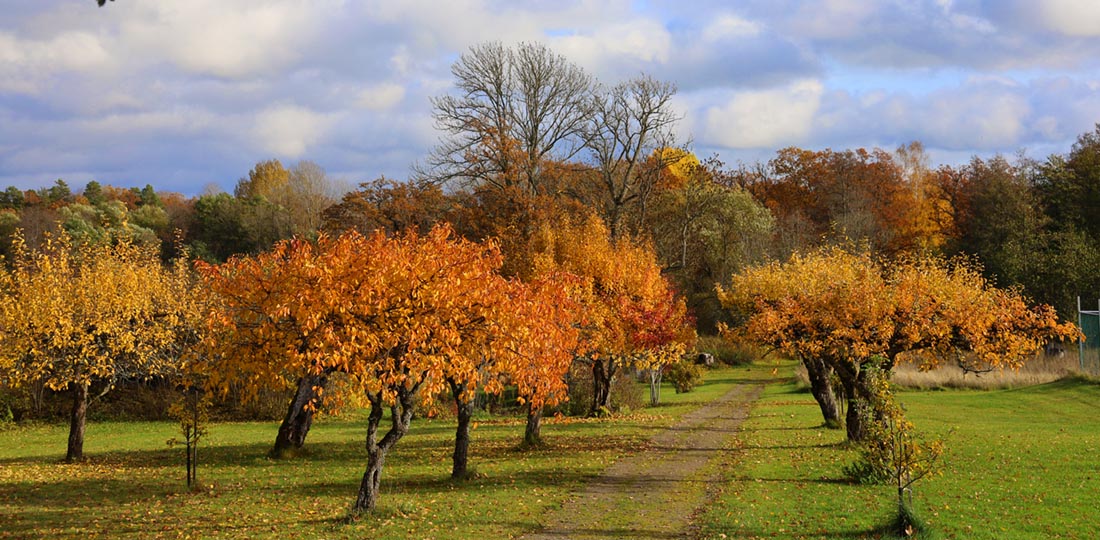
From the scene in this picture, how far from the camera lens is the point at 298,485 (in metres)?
19.0

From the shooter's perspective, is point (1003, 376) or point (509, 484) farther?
point (1003, 376)

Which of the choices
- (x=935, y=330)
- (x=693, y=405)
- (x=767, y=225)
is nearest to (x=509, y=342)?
(x=935, y=330)

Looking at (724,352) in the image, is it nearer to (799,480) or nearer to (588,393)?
(588,393)

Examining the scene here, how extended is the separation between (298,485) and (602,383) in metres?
18.4

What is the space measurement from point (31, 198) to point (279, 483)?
2973 inches

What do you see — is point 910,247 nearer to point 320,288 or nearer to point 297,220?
point 297,220

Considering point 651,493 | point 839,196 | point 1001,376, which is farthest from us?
point 839,196

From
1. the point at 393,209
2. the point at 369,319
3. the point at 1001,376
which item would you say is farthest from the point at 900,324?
the point at 393,209

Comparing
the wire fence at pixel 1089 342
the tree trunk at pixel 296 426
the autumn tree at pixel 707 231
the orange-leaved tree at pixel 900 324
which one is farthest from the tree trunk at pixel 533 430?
the autumn tree at pixel 707 231

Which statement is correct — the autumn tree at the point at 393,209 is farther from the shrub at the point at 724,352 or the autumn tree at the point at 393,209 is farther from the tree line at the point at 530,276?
the shrub at the point at 724,352

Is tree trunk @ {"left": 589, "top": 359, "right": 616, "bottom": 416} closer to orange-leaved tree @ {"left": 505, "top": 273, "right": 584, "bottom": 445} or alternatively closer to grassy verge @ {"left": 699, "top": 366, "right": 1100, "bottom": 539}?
grassy verge @ {"left": 699, "top": 366, "right": 1100, "bottom": 539}

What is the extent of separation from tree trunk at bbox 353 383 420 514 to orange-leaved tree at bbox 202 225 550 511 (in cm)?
2

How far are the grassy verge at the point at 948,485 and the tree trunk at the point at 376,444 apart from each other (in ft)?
18.0

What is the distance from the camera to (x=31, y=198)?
80188 millimetres
